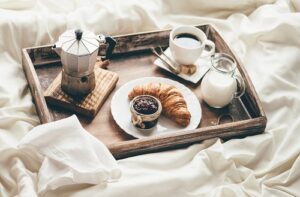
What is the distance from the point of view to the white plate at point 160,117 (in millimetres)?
1078

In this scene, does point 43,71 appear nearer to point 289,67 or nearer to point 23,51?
point 23,51

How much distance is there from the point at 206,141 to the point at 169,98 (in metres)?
0.12

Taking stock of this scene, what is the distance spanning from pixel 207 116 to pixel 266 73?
0.62ft

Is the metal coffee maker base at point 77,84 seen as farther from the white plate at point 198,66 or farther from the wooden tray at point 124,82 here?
the white plate at point 198,66

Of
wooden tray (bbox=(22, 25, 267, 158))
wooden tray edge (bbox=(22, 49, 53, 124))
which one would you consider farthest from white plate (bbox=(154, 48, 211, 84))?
wooden tray edge (bbox=(22, 49, 53, 124))

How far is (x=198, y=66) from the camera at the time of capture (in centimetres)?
123

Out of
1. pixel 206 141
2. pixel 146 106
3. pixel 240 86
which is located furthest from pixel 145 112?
pixel 240 86

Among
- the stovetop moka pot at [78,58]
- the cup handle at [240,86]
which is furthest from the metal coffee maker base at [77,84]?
the cup handle at [240,86]

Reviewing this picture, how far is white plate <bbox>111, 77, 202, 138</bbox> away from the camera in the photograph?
3.54 feet

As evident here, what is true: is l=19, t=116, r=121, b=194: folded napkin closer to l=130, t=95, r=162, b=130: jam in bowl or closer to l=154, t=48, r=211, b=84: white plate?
l=130, t=95, r=162, b=130: jam in bowl

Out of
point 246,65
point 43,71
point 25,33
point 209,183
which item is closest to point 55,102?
point 43,71

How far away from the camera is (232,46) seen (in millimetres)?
1313

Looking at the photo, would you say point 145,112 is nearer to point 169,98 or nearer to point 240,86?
point 169,98

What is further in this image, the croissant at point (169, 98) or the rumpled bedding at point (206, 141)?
the croissant at point (169, 98)
